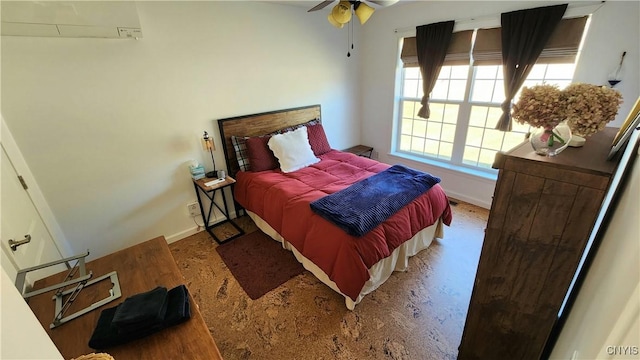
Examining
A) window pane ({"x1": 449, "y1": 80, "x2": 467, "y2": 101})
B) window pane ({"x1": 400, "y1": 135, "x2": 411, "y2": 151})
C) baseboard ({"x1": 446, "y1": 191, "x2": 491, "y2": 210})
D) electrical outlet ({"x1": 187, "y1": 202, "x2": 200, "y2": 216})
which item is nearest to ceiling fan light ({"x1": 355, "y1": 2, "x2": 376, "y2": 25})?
window pane ({"x1": 449, "y1": 80, "x2": 467, "y2": 101})

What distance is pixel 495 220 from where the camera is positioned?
107cm

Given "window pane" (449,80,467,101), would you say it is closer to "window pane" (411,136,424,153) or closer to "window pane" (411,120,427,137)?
"window pane" (411,120,427,137)

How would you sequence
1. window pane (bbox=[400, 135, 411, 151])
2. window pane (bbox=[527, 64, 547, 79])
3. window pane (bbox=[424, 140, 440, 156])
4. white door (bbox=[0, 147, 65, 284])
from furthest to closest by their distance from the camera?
window pane (bbox=[400, 135, 411, 151]), window pane (bbox=[424, 140, 440, 156]), window pane (bbox=[527, 64, 547, 79]), white door (bbox=[0, 147, 65, 284])

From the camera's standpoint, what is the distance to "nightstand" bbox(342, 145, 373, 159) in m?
4.02

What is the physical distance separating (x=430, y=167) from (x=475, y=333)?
2594 mm

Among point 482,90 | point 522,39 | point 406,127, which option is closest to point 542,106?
point 522,39

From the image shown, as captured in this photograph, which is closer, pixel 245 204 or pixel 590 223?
pixel 590 223

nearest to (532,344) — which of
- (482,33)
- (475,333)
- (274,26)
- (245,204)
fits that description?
(475,333)

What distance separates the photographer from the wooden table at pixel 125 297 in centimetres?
93

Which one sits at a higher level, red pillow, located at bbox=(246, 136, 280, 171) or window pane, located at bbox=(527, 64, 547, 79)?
window pane, located at bbox=(527, 64, 547, 79)

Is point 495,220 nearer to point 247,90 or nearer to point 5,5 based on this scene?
point 247,90

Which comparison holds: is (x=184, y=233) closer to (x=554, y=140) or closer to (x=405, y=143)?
(x=554, y=140)

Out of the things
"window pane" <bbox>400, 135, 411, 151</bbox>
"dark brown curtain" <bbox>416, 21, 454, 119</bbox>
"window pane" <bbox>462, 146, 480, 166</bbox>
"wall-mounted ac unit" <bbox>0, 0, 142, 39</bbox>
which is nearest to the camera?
"wall-mounted ac unit" <bbox>0, 0, 142, 39</bbox>

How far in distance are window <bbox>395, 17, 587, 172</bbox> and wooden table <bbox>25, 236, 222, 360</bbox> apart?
339cm
